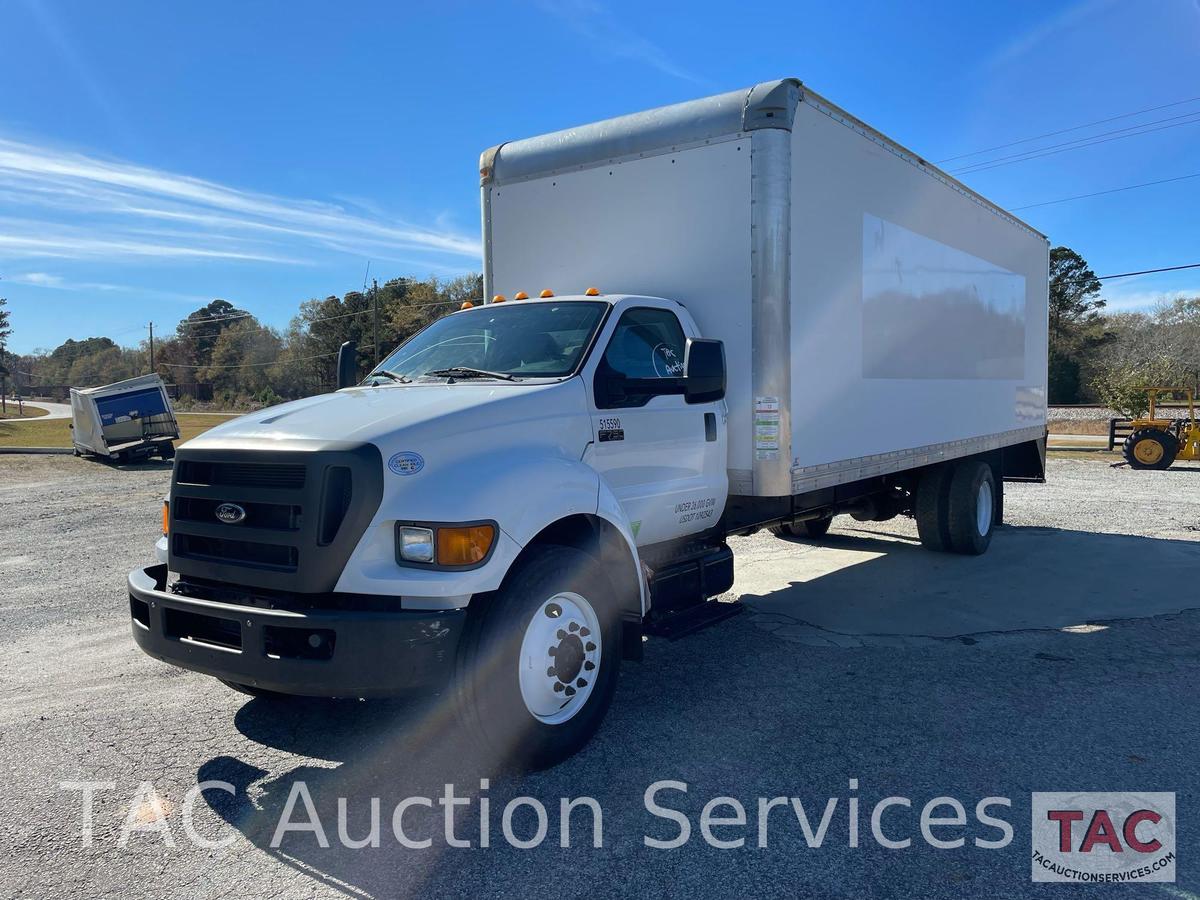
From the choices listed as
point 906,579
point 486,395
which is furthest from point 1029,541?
point 486,395

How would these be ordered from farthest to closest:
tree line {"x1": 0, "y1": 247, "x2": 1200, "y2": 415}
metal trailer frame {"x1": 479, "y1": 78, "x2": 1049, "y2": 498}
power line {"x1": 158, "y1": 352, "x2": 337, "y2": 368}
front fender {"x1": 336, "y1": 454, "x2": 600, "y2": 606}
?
1. power line {"x1": 158, "y1": 352, "x2": 337, "y2": 368}
2. tree line {"x1": 0, "y1": 247, "x2": 1200, "y2": 415}
3. metal trailer frame {"x1": 479, "y1": 78, "x2": 1049, "y2": 498}
4. front fender {"x1": 336, "y1": 454, "x2": 600, "y2": 606}

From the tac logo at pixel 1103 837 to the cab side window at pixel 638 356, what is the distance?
2.70m

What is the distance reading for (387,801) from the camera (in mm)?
3689

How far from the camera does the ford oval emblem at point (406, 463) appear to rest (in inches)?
138

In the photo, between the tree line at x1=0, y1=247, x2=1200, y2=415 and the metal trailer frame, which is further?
the tree line at x1=0, y1=247, x2=1200, y2=415

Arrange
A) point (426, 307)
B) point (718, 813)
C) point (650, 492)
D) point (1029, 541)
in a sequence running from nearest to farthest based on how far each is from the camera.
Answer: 1. point (718, 813)
2. point (650, 492)
3. point (1029, 541)
4. point (426, 307)

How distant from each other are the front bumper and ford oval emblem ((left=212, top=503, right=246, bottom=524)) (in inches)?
14.2

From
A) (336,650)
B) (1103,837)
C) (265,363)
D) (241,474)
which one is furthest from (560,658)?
(265,363)

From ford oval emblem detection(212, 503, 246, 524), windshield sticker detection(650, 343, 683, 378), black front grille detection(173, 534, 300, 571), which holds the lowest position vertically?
black front grille detection(173, 534, 300, 571)

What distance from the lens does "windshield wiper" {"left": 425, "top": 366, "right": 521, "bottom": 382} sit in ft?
14.8

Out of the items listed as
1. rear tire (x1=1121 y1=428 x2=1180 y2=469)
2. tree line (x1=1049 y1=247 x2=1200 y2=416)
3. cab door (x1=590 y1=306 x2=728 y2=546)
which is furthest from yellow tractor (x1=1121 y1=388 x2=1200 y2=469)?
tree line (x1=1049 y1=247 x2=1200 y2=416)

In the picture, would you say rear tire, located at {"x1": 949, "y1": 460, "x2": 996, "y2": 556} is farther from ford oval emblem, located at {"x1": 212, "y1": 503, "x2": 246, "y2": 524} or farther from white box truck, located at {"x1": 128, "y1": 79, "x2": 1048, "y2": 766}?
ford oval emblem, located at {"x1": 212, "y1": 503, "x2": 246, "y2": 524}

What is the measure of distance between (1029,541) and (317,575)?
9.22m

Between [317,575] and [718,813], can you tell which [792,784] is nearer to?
[718,813]
